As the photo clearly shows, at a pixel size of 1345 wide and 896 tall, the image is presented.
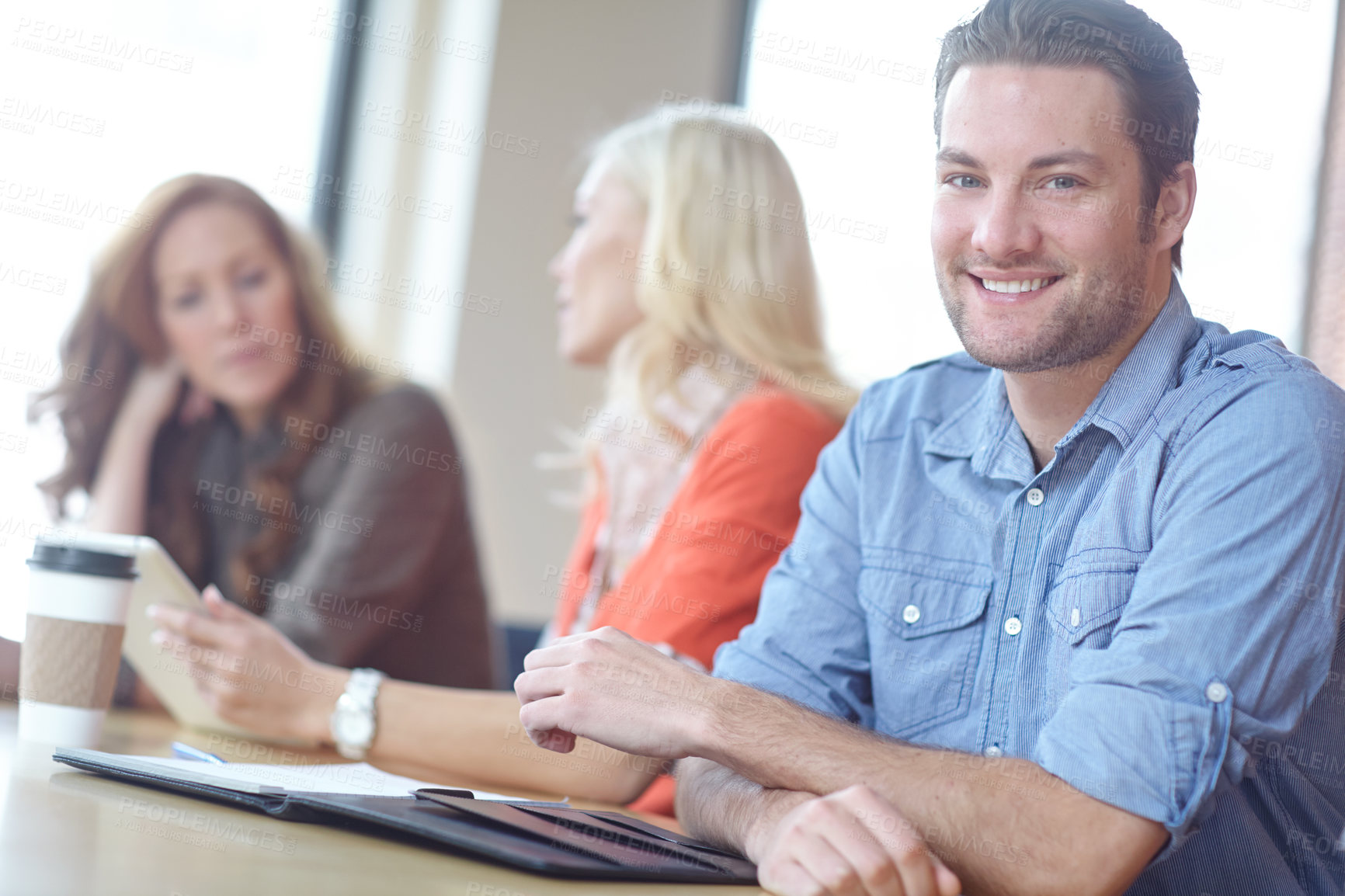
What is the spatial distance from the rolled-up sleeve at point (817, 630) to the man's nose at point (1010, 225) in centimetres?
31

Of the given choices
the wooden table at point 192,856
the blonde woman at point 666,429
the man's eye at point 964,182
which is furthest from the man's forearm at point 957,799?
the man's eye at point 964,182

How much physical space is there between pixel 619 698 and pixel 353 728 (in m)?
0.52

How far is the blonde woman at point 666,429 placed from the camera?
142 cm

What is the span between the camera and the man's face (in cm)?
121

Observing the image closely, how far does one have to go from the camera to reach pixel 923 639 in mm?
1271

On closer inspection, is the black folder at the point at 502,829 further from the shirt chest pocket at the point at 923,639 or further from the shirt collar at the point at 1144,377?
the shirt collar at the point at 1144,377

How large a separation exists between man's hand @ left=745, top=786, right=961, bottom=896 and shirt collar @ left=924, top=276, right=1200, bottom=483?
1.58 feet

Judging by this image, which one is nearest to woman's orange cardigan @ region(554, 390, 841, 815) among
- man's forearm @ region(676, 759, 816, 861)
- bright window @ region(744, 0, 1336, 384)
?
man's forearm @ region(676, 759, 816, 861)

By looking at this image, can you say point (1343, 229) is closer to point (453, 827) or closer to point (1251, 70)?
point (1251, 70)

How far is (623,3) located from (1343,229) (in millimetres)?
2427

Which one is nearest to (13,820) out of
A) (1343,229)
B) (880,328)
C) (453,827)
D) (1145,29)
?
(453,827)

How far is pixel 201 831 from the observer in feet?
2.68

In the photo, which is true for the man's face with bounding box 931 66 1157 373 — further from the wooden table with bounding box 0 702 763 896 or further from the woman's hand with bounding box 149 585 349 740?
the woman's hand with bounding box 149 585 349 740

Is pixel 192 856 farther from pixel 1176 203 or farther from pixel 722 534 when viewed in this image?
pixel 1176 203
